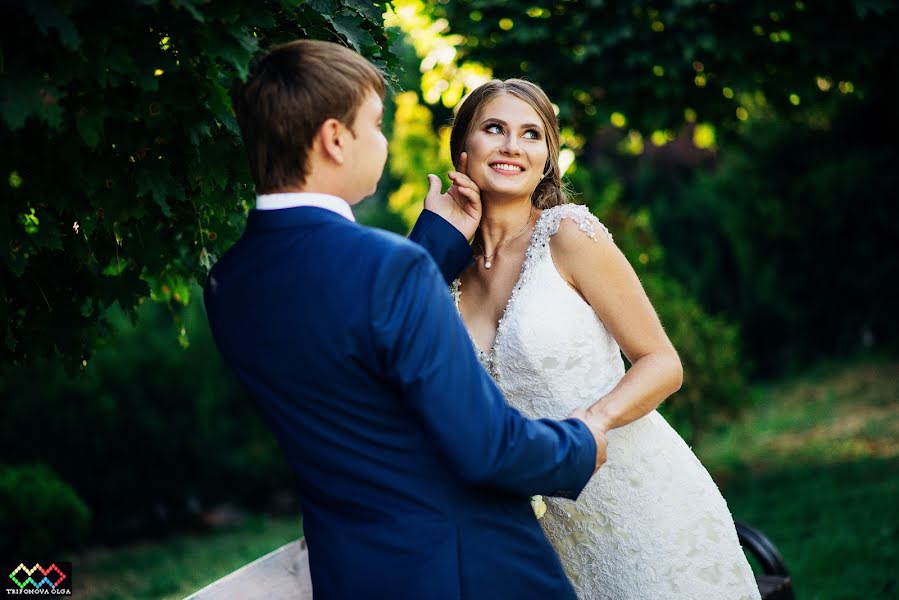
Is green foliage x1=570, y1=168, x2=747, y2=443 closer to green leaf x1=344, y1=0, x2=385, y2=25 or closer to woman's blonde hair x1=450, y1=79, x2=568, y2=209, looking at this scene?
woman's blonde hair x1=450, y1=79, x2=568, y2=209

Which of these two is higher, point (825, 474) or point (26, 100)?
point (26, 100)

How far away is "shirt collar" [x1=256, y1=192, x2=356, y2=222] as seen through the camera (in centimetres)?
189

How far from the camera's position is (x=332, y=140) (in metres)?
1.86

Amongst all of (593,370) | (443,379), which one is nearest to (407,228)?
(593,370)

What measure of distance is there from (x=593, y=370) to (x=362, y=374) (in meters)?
1.08

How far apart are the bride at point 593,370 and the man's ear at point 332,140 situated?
98 cm

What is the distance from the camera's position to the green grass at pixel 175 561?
7.02m

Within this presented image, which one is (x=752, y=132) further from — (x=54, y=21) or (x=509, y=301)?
(x=54, y=21)

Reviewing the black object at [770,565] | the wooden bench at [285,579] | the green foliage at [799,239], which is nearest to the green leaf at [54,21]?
the wooden bench at [285,579]

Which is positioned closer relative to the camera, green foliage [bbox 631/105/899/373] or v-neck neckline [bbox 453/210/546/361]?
v-neck neckline [bbox 453/210/546/361]

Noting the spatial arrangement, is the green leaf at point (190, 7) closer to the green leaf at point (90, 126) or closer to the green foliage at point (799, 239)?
the green leaf at point (90, 126)

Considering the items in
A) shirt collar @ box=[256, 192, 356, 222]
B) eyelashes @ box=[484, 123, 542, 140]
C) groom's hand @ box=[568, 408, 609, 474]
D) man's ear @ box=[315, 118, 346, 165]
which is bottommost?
groom's hand @ box=[568, 408, 609, 474]

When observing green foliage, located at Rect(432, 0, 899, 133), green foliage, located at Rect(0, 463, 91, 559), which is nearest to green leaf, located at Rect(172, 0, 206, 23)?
green foliage, located at Rect(432, 0, 899, 133)

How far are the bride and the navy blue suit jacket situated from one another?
0.73 metres
